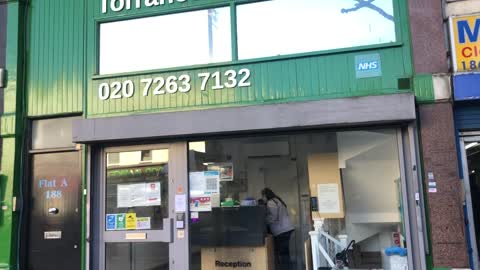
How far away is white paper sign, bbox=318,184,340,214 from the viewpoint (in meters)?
6.15

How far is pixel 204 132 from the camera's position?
6.02m

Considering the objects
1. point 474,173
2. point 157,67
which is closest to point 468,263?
point 474,173

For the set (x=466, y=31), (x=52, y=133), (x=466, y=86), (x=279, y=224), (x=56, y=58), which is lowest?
(x=279, y=224)

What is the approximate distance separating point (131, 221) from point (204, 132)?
1.64 meters

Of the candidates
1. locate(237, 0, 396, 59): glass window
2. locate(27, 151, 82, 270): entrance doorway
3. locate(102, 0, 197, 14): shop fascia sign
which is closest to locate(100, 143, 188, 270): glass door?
locate(27, 151, 82, 270): entrance doorway

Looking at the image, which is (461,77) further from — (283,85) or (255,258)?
(255,258)

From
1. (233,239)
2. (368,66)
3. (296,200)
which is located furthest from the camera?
(296,200)

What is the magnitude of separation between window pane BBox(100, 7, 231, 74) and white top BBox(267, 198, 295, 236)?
229 centimetres

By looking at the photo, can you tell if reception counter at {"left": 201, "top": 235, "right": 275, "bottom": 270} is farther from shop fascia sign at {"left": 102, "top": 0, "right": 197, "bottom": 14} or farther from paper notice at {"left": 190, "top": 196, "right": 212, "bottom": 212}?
shop fascia sign at {"left": 102, "top": 0, "right": 197, "bottom": 14}

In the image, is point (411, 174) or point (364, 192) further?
point (364, 192)

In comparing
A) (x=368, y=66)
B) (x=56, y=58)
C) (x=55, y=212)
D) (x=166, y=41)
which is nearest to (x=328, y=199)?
(x=368, y=66)

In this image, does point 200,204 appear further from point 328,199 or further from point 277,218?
point 328,199

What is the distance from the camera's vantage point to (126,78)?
6.54m

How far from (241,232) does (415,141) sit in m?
2.57
